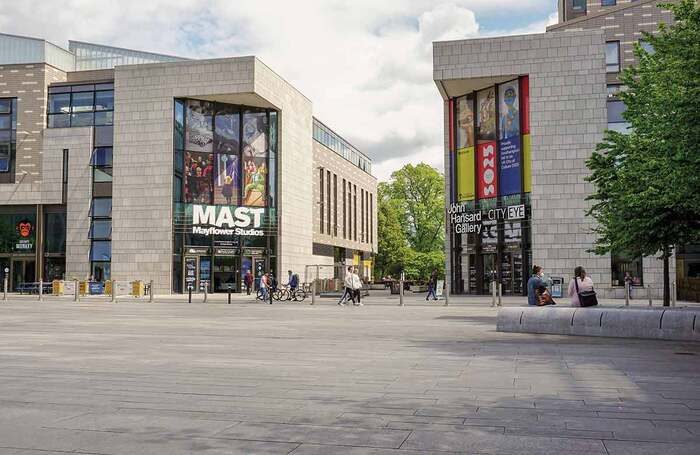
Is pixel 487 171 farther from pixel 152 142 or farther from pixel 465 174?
pixel 152 142

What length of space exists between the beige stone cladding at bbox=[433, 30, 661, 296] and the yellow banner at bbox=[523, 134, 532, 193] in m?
0.44

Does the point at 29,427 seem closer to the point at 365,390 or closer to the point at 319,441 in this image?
the point at 319,441

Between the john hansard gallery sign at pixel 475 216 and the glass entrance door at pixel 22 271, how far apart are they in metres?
29.2

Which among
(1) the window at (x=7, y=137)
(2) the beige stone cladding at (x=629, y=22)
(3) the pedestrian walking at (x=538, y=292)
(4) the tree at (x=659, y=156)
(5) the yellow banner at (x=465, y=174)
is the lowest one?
(3) the pedestrian walking at (x=538, y=292)

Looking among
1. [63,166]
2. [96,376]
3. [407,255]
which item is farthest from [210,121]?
[96,376]

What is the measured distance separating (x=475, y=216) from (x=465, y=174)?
2.80m

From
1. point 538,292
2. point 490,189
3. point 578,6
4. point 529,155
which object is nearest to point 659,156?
point 538,292

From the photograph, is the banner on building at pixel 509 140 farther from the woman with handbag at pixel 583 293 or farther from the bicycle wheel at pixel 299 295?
the woman with handbag at pixel 583 293

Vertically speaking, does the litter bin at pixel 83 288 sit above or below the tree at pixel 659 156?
below

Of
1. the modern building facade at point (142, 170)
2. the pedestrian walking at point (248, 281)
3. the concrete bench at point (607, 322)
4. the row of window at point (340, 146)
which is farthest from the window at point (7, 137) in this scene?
the concrete bench at point (607, 322)

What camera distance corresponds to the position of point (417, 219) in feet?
251

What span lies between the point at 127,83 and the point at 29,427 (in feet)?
150

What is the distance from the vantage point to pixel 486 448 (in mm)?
5320

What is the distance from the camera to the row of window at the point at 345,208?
69.6 meters
